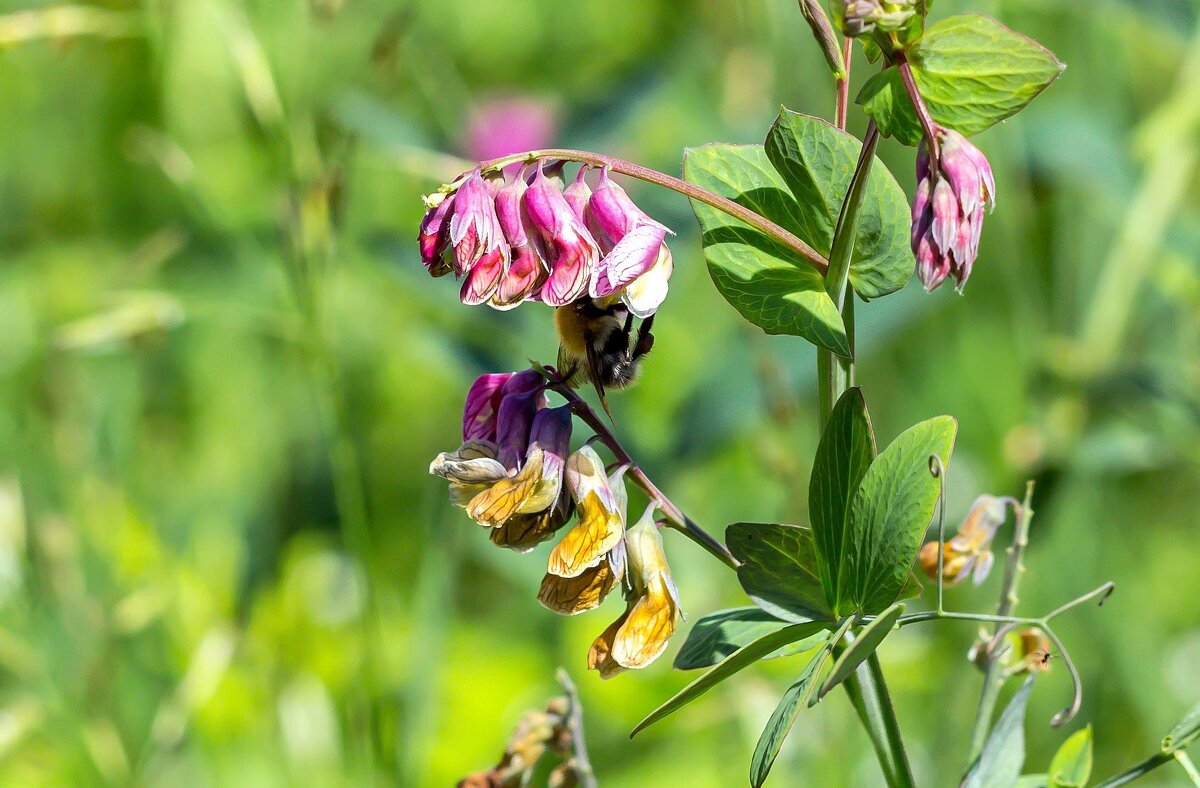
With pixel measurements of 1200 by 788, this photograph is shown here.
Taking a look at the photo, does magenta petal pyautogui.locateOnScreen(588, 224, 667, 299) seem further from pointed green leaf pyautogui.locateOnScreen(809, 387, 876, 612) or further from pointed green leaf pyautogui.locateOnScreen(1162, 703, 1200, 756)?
pointed green leaf pyautogui.locateOnScreen(1162, 703, 1200, 756)

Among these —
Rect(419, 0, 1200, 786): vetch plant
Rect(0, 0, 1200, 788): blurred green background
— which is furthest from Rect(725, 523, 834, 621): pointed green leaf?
Rect(0, 0, 1200, 788): blurred green background

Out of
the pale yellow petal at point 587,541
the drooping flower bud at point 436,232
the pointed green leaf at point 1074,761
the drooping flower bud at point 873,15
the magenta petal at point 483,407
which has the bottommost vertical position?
the pointed green leaf at point 1074,761

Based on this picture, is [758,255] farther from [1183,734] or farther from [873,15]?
[1183,734]

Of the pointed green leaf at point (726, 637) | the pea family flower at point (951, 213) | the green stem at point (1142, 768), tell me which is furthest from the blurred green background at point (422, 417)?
the pea family flower at point (951, 213)

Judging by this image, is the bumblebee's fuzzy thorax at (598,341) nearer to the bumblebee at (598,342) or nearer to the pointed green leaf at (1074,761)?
the bumblebee at (598,342)

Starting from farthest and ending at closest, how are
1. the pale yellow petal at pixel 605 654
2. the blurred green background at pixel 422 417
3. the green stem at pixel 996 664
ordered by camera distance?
the blurred green background at pixel 422 417, the green stem at pixel 996 664, the pale yellow petal at pixel 605 654

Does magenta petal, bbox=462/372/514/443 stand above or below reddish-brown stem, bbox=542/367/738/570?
above
